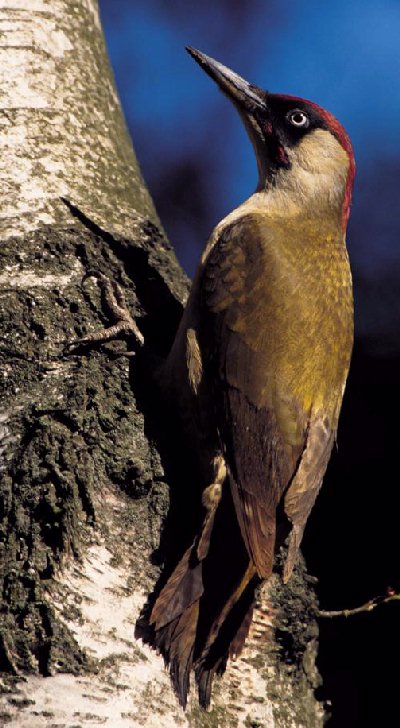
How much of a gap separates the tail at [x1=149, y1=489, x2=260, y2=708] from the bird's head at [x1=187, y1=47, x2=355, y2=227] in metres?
1.39

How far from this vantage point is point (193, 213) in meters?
5.75

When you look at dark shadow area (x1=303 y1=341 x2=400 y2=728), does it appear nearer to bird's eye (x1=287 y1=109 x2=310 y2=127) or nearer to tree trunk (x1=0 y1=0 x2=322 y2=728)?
tree trunk (x1=0 y1=0 x2=322 y2=728)

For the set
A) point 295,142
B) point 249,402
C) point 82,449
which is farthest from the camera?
point 295,142

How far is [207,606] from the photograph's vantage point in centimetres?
221

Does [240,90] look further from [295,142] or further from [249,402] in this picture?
[249,402]

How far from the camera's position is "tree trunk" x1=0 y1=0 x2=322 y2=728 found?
6.05 ft

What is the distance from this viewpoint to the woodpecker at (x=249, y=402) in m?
2.14

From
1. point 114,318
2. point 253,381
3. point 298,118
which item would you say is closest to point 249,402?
point 253,381

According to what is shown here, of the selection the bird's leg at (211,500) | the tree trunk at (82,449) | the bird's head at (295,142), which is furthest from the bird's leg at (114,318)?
the bird's head at (295,142)

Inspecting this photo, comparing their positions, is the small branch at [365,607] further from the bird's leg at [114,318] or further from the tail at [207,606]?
the bird's leg at [114,318]

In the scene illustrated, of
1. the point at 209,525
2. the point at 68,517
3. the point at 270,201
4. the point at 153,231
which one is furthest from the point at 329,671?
the point at 270,201

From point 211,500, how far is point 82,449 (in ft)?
1.37

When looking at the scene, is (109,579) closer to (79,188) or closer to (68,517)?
(68,517)

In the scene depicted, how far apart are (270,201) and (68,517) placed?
1.60 metres
